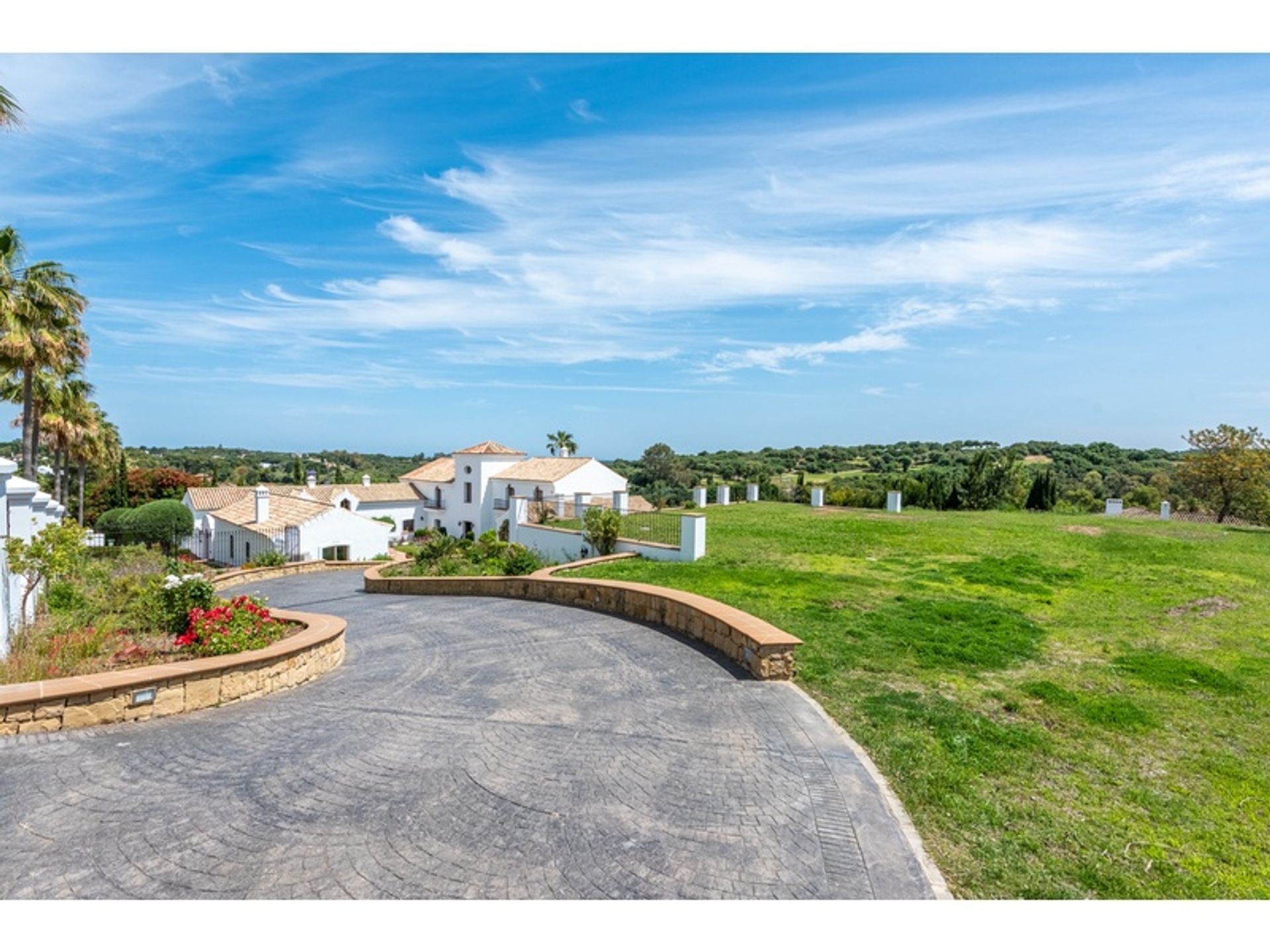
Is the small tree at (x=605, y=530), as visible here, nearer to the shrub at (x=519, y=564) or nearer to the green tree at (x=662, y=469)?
the shrub at (x=519, y=564)

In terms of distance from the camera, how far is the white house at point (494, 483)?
39.0 meters

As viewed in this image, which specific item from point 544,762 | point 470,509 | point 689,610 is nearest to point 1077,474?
point 470,509

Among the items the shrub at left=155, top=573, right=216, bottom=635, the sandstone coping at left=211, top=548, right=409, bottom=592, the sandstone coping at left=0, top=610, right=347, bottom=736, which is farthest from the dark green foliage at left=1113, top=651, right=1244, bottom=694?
the sandstone coping at left=211, top=548, right=409, bottom=592

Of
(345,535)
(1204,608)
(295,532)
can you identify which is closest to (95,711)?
(1204,608)

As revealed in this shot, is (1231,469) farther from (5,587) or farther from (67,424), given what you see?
(67,424)

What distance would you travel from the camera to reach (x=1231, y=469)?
29297 mm

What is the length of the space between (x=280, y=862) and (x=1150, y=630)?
11217 mm

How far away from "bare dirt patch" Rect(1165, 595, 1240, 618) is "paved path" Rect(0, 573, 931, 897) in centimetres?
827

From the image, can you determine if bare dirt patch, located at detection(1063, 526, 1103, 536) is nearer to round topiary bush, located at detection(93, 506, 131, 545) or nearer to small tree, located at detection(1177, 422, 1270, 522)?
small tree, located at detection(1177, 422, 1270, 522)

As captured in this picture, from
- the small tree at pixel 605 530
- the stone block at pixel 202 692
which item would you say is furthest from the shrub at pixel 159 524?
the stone block at pixel 202 692

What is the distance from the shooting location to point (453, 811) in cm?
431

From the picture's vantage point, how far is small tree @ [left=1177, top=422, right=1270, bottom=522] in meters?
29.0

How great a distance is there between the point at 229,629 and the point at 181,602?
1239 millimetres
